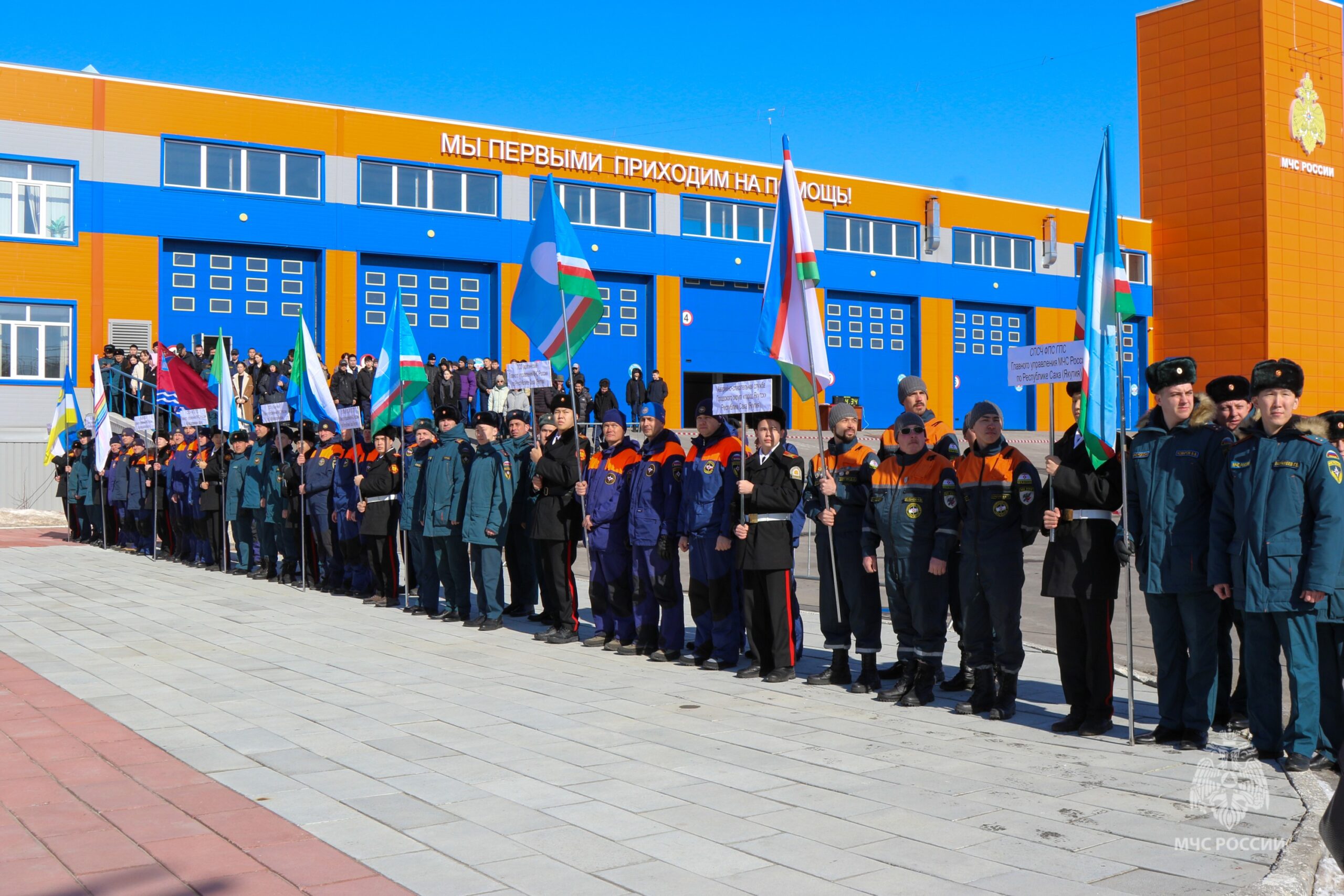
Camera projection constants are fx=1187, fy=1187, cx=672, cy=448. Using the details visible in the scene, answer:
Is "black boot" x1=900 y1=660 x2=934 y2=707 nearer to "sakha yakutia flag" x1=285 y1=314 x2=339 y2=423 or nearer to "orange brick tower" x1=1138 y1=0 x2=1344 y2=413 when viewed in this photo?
"sakha yakutia flag" x1=285 y1=314 x2=339 y2=423

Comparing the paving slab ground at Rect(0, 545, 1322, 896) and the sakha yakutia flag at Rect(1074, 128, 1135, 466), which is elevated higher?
the sakha yakutia flag at Rect(1074, 128, 1135, 466)

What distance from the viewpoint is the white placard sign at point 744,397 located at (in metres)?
9.05

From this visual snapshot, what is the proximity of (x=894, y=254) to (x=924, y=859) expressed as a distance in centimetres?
4423

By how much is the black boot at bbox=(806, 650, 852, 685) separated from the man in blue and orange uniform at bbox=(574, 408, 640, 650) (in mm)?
2278

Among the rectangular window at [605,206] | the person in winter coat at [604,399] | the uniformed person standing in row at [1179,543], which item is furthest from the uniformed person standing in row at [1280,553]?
the rectangular window at [605,206]

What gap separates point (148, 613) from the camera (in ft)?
42.2

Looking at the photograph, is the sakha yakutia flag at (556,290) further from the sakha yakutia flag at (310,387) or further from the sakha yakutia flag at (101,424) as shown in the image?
the sakha yakutia flag at (101,424)

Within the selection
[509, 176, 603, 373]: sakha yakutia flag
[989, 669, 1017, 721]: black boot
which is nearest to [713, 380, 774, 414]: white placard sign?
[509, 176, 603, 373]: sakha yakutia flag

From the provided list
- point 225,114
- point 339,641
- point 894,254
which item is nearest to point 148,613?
point 339,641

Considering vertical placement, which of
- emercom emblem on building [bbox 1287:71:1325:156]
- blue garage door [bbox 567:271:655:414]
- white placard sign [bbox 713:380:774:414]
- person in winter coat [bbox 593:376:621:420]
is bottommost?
white placard sign [bbox 713:380:774:414]

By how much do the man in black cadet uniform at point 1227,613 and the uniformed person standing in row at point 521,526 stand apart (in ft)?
22.5

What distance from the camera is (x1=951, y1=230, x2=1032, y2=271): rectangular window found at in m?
49.5

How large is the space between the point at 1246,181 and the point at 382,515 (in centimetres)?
4717

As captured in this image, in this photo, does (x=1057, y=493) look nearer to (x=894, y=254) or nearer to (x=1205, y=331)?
(x=894, y=254)
